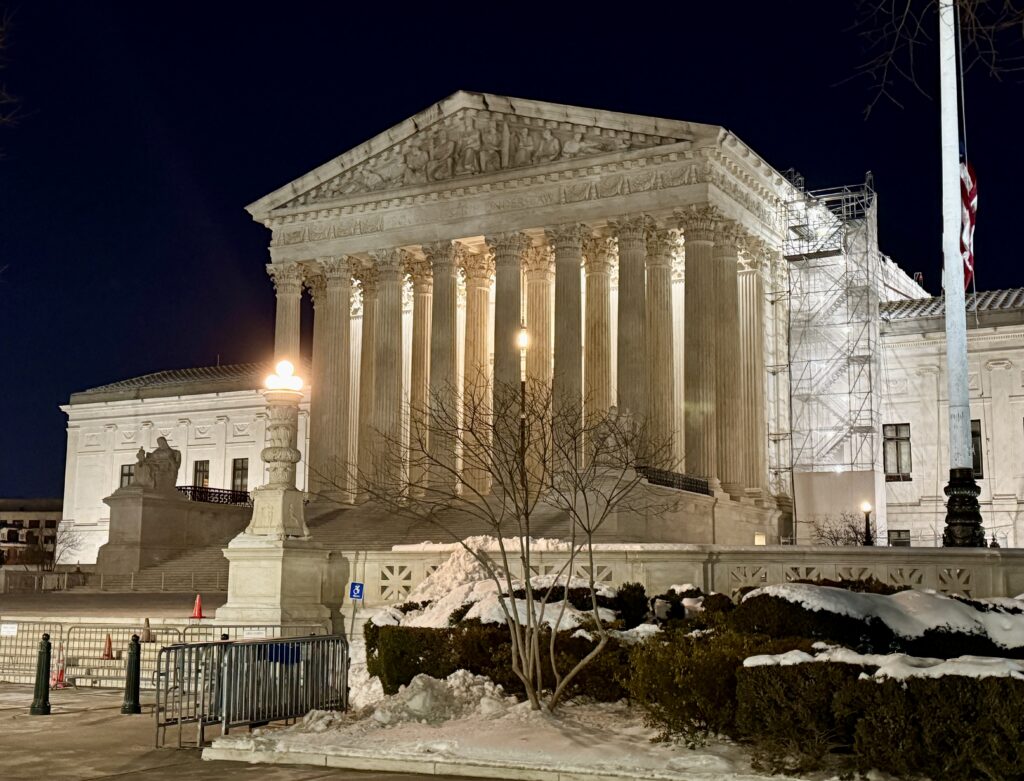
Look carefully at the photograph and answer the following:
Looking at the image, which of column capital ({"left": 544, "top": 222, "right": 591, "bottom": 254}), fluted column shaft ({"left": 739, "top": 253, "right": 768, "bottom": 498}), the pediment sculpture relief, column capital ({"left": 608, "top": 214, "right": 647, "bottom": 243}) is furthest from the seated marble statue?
fluted column shaft ({"left": 739, "top": 253, "right": 768, "bottom": 498})

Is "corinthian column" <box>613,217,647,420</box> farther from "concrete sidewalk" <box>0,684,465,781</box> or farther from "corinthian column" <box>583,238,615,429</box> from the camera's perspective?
"concrete sidewalk" <box>0,684,465,781</box>

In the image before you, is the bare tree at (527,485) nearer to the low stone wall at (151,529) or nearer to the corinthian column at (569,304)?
the corinthian column at (569,304)

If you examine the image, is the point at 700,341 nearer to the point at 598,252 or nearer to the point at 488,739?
the point at 598,252

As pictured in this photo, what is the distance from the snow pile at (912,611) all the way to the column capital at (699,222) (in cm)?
3305

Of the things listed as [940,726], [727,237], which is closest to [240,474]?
[727,237]

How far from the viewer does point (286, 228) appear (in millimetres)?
58344

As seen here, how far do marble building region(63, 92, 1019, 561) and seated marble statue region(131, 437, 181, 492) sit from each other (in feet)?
19.9

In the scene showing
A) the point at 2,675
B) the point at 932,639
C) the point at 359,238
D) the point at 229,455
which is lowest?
the point at 2,675

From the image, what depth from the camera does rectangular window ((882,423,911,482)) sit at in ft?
187

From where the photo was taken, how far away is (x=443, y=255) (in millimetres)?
53906

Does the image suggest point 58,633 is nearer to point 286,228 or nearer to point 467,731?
point 467,731

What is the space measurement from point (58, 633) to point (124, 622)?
1265 mm

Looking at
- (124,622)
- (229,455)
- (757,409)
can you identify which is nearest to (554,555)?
(124,622)

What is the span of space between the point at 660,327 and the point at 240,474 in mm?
33716
